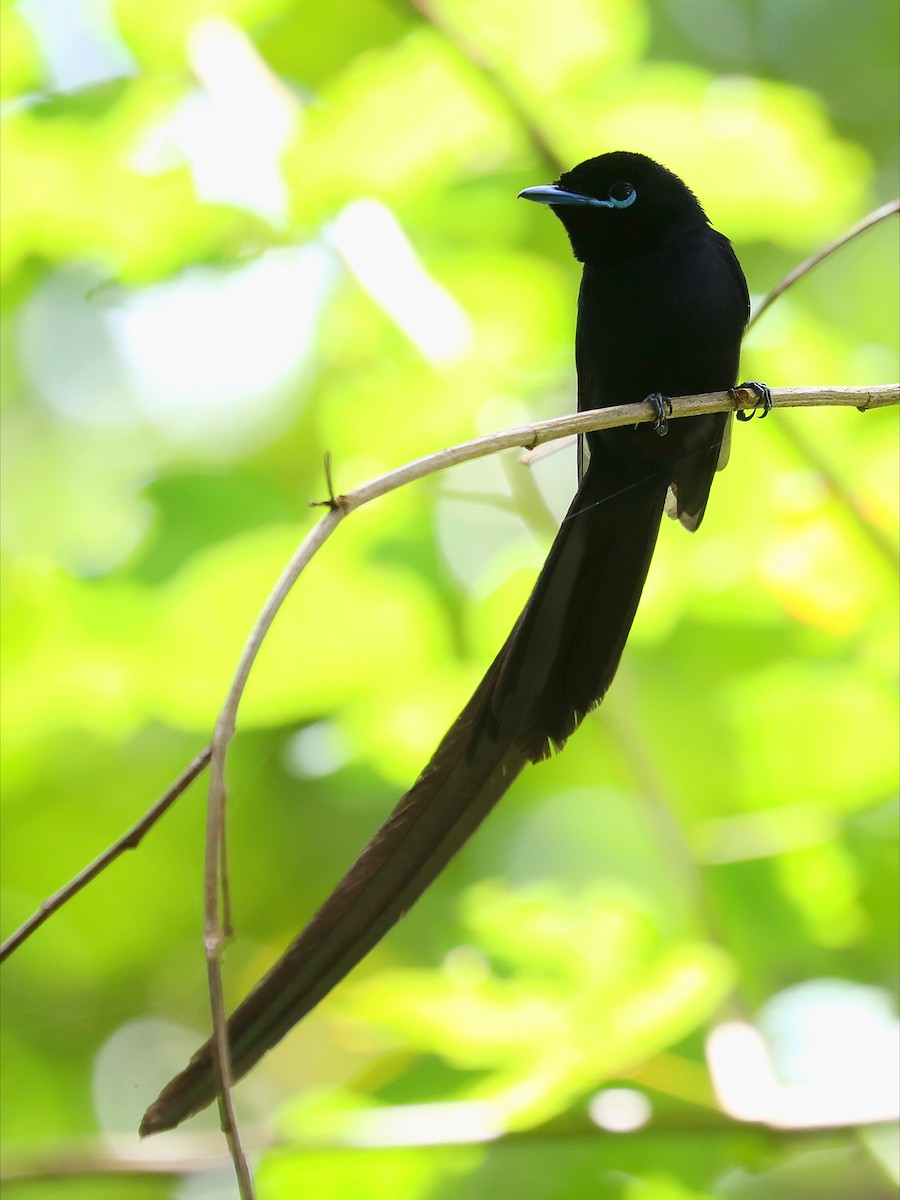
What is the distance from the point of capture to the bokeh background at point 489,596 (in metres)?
2.01

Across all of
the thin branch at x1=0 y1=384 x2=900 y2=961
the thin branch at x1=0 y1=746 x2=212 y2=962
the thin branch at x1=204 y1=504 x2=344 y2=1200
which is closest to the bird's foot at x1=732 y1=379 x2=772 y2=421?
the thin branch at x1=0 y1=384 x2=900 y2=961

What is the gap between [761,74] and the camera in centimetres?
324

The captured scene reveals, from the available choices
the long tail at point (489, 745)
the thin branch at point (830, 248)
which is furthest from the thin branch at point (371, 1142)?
the thin branch at point (830, 248)

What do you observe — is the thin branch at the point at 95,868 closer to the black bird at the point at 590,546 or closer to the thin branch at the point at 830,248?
the black bird at the point at 590,546

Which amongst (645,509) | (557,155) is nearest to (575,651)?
(645,509)

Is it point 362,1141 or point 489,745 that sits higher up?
point 489,745

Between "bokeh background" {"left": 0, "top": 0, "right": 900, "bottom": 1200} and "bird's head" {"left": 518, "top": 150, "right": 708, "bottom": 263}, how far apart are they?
2.1 inches

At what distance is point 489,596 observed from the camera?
2.18 meters

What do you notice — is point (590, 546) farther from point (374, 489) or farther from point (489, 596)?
point (374, 489)

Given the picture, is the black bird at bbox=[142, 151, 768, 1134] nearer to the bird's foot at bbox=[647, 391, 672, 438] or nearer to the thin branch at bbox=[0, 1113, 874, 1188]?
the bird's foot at bbox=[647, 391, 672, 438]

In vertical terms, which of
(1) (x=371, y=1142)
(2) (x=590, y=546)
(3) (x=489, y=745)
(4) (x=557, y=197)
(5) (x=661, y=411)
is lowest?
(1) (x=371, y=1142)

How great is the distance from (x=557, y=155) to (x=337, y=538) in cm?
84

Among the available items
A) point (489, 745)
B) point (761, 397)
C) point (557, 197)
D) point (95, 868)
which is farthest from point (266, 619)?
point (557, 197)

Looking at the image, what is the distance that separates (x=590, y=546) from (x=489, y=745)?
530 mm
